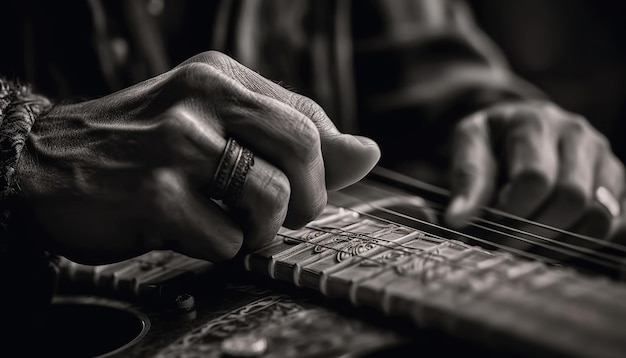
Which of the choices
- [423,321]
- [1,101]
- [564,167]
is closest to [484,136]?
[564,167]

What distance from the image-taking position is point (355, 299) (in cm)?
61

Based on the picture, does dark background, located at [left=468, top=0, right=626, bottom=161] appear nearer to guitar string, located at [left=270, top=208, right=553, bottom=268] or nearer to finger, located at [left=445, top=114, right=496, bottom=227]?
finger, located at [left=445, top=114, right=496, bottom=227]

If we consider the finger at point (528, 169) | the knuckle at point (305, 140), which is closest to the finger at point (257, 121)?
the knuckle at point (305, 140)

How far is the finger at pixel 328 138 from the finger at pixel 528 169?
0.41 meters

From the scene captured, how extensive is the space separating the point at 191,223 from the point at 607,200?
78 cm

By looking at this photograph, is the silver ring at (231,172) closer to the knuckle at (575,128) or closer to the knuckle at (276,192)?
the knuckle at (276,192)

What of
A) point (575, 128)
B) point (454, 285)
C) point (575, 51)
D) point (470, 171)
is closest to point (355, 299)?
point (454, 285)

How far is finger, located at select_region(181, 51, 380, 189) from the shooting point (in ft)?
2.38

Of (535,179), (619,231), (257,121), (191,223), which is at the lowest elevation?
(619,231)

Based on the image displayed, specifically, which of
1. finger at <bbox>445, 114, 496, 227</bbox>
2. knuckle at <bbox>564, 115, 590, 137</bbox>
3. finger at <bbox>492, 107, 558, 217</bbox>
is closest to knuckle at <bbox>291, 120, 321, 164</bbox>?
finger at <bbox>445, 114, 496, 227</bbox>

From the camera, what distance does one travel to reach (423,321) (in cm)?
55

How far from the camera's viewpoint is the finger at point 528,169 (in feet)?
3.36

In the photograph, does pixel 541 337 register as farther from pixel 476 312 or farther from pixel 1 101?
pixel 1 101

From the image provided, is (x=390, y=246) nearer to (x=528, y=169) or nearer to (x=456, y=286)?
(x=456, y=286)
